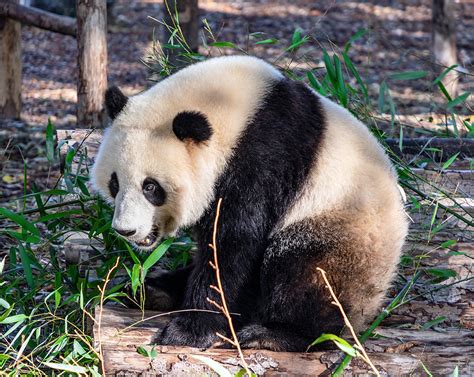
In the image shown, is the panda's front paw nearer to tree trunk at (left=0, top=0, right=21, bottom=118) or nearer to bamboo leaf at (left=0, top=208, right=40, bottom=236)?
bamboo leaf at (left=0, top=208, right=40, bottom=236)

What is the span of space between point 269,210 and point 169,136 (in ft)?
1.42

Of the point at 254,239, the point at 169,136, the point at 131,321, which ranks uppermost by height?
the point at 169,136

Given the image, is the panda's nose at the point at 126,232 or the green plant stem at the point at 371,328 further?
the panda's nose at the point at 126,232

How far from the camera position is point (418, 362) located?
255 centimetres

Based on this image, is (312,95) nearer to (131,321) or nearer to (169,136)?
(169,136)

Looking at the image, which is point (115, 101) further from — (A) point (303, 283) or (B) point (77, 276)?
(A) point (303, 283)

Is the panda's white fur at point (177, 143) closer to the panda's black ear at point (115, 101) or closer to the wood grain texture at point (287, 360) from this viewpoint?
the panda's black ear at point (115, 101)

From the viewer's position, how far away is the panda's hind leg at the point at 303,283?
2.73 meters

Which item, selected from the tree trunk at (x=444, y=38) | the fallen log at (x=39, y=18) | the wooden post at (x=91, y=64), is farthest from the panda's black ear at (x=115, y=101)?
the tree trunk at (x=444, y=38)

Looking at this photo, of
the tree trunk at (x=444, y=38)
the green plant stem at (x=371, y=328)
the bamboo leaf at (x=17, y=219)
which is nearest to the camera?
the green plant stem at (x=371, y=328)

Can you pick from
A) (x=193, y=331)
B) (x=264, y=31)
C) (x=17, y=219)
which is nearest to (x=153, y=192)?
(x=193, y=331)

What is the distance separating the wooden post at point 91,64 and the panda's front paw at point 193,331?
274 cm

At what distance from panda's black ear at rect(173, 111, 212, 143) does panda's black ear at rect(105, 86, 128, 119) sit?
0.98 ft

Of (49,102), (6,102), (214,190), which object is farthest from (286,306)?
(49,102)
